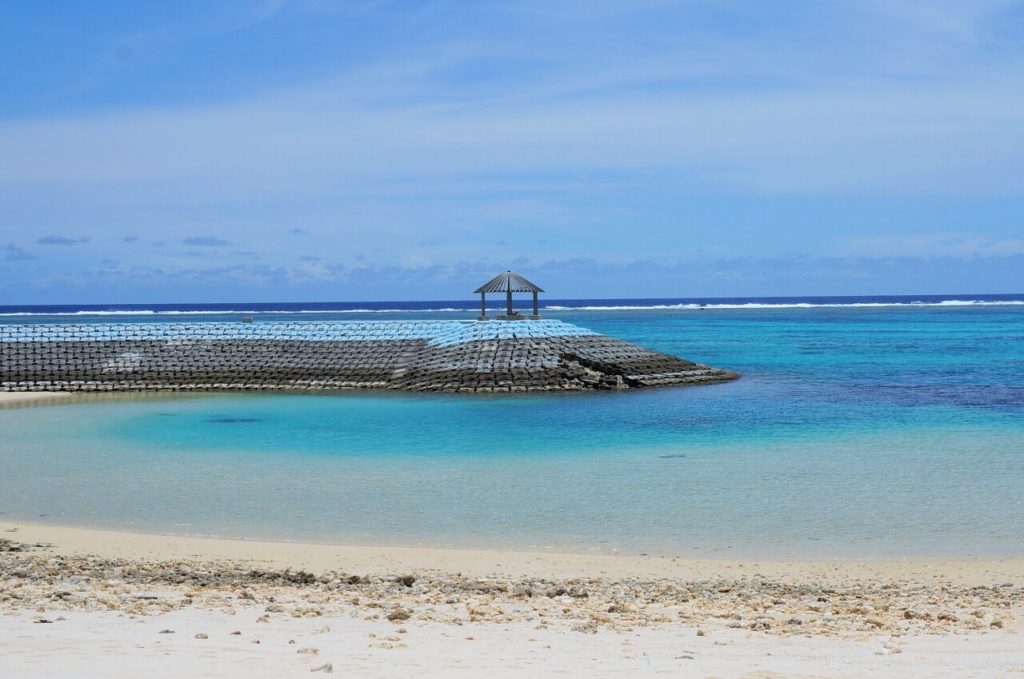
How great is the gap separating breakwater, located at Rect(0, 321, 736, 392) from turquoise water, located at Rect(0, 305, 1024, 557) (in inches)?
74.1

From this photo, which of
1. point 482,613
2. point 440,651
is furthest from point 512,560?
point 440,651

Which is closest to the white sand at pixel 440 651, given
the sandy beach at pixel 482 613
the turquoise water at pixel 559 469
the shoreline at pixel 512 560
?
the sandy beach at pixel 482 613

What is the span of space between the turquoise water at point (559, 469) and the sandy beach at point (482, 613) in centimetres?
92

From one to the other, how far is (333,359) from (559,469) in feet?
49.1

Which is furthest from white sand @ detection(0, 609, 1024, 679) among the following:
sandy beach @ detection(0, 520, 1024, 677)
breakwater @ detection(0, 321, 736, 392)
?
breakwater @ detection(0, 321, 736, 392)

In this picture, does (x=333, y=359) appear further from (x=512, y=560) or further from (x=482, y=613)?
(x=482, y=613)

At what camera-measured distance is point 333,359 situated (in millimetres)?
27875

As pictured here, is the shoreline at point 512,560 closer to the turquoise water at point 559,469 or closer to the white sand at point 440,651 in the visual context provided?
the turquoise water at point 559,469

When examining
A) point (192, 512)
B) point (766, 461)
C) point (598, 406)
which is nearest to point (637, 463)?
point (766, 461)

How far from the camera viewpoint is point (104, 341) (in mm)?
28719

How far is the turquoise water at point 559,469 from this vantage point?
1014 cm

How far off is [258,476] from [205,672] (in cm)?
870

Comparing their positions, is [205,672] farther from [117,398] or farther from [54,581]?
[117,398]

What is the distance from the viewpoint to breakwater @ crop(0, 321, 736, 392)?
26.3 m
